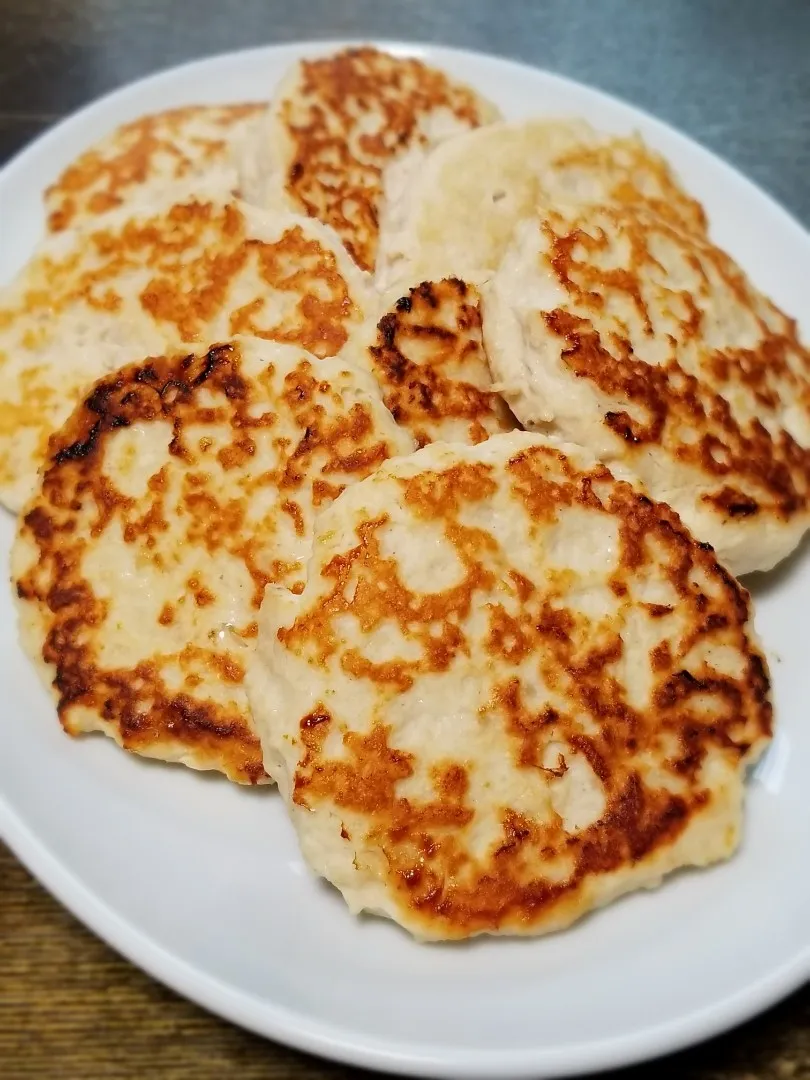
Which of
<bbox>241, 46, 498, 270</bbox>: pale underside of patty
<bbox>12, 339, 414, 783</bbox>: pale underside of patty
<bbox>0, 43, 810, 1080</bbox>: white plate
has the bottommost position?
<bbox>0, 43, 810, 1080</bbox>: white plate

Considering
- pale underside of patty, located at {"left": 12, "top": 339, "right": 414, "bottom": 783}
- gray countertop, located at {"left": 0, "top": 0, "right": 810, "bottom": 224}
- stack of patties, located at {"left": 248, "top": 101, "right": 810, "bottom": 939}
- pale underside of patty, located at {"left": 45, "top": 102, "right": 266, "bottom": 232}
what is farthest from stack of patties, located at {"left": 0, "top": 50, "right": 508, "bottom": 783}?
gray countertop, located at {"left": 0, "top": 0, "right": 810, "bottom": 224}

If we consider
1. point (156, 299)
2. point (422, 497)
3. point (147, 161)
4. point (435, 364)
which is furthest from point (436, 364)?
point (147, 161)

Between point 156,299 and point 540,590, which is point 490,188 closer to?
point 156,299

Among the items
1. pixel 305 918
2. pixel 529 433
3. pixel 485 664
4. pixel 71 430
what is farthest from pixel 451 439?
pixel 305 918

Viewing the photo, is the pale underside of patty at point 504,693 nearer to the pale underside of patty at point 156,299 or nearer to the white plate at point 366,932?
the white plate at point 366,932

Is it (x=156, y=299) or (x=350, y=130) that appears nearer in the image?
(x=156, y=299)

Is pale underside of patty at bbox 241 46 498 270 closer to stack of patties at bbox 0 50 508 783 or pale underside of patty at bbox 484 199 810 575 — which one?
stack of patties at bbox 0 50 508 783

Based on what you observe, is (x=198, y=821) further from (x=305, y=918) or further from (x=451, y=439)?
(x=451, y=439)
